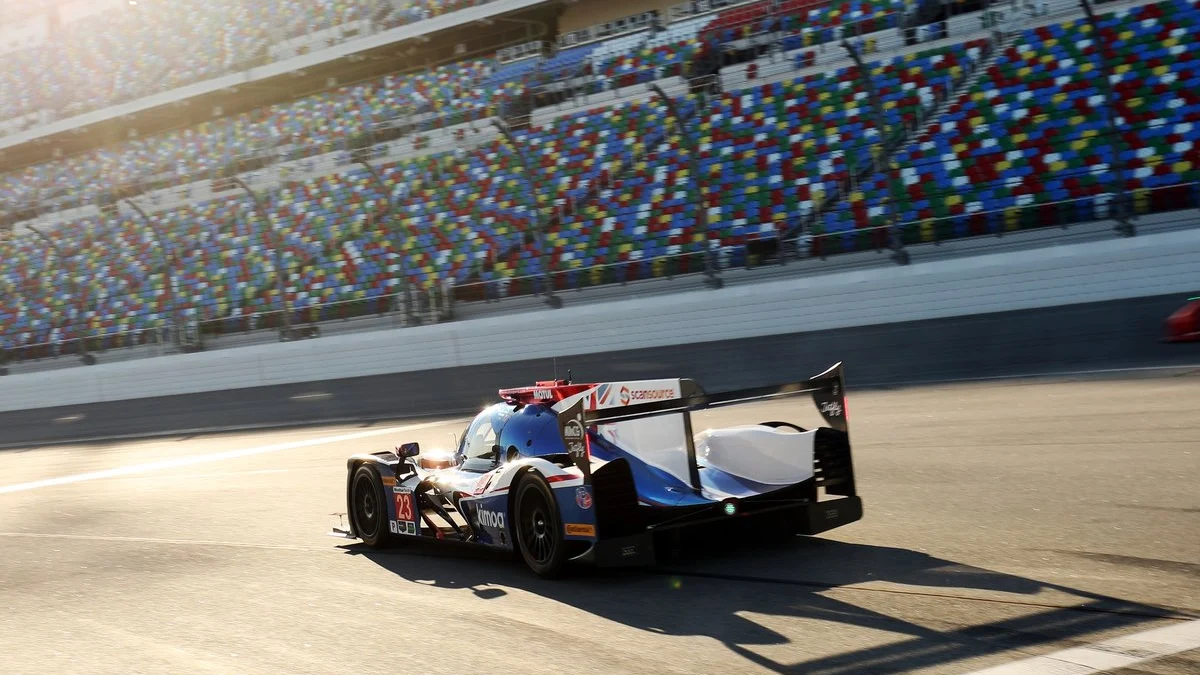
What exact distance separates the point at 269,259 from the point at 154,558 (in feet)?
94.1

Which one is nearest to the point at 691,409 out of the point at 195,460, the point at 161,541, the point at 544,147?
the point at 161,541

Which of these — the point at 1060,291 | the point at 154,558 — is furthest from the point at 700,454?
the point at 1060,291

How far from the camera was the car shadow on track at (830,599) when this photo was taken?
A: 466 centimetres

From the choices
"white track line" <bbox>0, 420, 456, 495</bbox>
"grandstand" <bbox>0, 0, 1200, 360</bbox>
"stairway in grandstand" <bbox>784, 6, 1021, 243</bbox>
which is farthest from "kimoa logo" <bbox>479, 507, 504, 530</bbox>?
"stairway in grandstand" <bbox>784, 6, 1021, 243</bbox>

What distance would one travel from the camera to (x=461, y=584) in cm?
694

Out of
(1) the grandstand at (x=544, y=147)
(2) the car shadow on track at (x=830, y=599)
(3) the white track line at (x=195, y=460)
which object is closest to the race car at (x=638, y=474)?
(2) the car shadow on track at (x=830, y=599)

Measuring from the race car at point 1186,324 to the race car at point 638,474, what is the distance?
32.5 feet

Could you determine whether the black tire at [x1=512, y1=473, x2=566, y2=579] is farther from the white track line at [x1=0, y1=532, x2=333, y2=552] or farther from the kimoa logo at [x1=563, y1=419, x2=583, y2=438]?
the white track line at [x1=0, y1=532, x2=333, y2=552]

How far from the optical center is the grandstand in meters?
24.5

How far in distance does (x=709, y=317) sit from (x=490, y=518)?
16912 millimetres

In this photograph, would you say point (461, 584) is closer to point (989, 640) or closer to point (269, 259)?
point (989, 640)

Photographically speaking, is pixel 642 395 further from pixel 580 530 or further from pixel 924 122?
pixel 924 122

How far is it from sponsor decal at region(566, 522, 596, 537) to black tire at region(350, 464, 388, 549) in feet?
7.75

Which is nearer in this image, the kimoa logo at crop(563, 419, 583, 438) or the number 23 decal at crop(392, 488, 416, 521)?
the kimoa logo at crop(563, 419, 583, 438)
